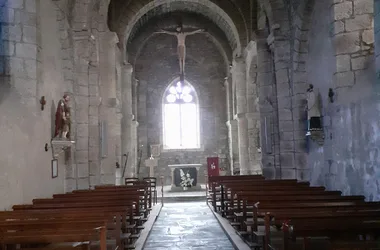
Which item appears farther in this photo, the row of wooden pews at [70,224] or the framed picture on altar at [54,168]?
the framed picture on altar at [54,168]

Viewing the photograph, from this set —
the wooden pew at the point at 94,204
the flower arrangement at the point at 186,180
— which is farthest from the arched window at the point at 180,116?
the wooden pew at the point at 94,204

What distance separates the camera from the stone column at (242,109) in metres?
17.5

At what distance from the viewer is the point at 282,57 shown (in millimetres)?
11289

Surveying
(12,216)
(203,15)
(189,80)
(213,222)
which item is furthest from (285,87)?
(189,80)

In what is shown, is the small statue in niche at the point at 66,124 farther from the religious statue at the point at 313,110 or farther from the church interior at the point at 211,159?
the religious statue at the point at 313,110

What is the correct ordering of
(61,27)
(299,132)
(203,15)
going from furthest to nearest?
(203,15)
(299,132)
(61,27)

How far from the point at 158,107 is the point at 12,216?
16749 mm

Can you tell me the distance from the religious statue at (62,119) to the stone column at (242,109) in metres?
9.58

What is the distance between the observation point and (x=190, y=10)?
20.0 metres

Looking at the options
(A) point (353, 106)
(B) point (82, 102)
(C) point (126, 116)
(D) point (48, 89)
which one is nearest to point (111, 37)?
(B) point (82, 102)

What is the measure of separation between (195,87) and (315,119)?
1354 cm

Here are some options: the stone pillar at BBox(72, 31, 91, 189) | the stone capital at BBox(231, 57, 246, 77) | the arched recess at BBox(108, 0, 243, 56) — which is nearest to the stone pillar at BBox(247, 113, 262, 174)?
the stone capital at BBox(231, 57, 246, 77)

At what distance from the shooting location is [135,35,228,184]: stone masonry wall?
2166cm

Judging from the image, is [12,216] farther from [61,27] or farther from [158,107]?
[158,107]
